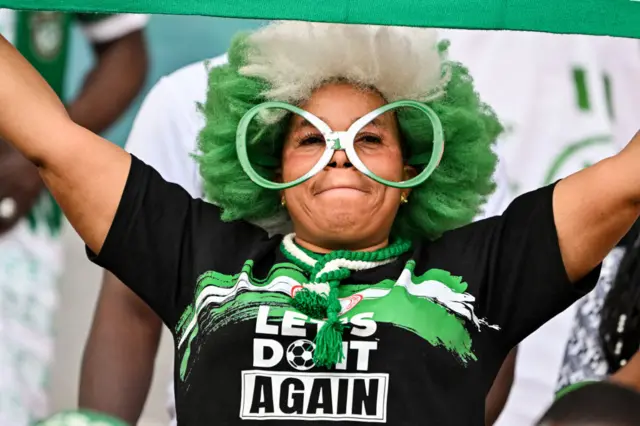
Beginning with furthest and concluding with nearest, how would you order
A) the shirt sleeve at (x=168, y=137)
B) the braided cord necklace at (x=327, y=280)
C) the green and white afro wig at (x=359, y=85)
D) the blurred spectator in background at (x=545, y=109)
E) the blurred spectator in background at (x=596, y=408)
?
the blurred spectator in background at (x=545, y=109) → the shirt sleeve at (x=168, y=137) → the green and white afro wig at (x=359, y=85) → the braided cord necklace at (x=327, y=280) → the blurred spectator in background at (x=596, y=408)

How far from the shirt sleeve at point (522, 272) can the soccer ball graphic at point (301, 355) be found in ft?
0.88

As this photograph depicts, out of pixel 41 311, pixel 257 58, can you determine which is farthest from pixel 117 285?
pixel 257 58

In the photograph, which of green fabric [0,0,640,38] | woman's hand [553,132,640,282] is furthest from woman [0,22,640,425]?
green fabric [0,0,640,38]

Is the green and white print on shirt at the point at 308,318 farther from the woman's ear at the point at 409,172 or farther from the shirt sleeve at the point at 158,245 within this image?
the woman's ear at the point at 409,172

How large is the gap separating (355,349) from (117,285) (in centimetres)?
87

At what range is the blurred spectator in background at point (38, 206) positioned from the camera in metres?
2.60

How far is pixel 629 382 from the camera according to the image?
230 cm

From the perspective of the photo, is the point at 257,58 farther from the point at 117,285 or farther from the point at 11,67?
the point at 117,285

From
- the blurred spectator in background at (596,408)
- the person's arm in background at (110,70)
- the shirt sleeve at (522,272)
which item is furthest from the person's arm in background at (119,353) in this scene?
the blurred spectator in background at (596,408)

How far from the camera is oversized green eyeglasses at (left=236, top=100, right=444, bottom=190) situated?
1933 millimetres

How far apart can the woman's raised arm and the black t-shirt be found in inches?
1.2

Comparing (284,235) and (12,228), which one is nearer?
(284,235)

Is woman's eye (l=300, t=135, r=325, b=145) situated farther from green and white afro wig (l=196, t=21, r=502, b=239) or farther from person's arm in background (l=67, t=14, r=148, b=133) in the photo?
person's arm in background (l=67, t=14, r=148, b=133)

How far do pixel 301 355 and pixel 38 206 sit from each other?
100 centimetres
